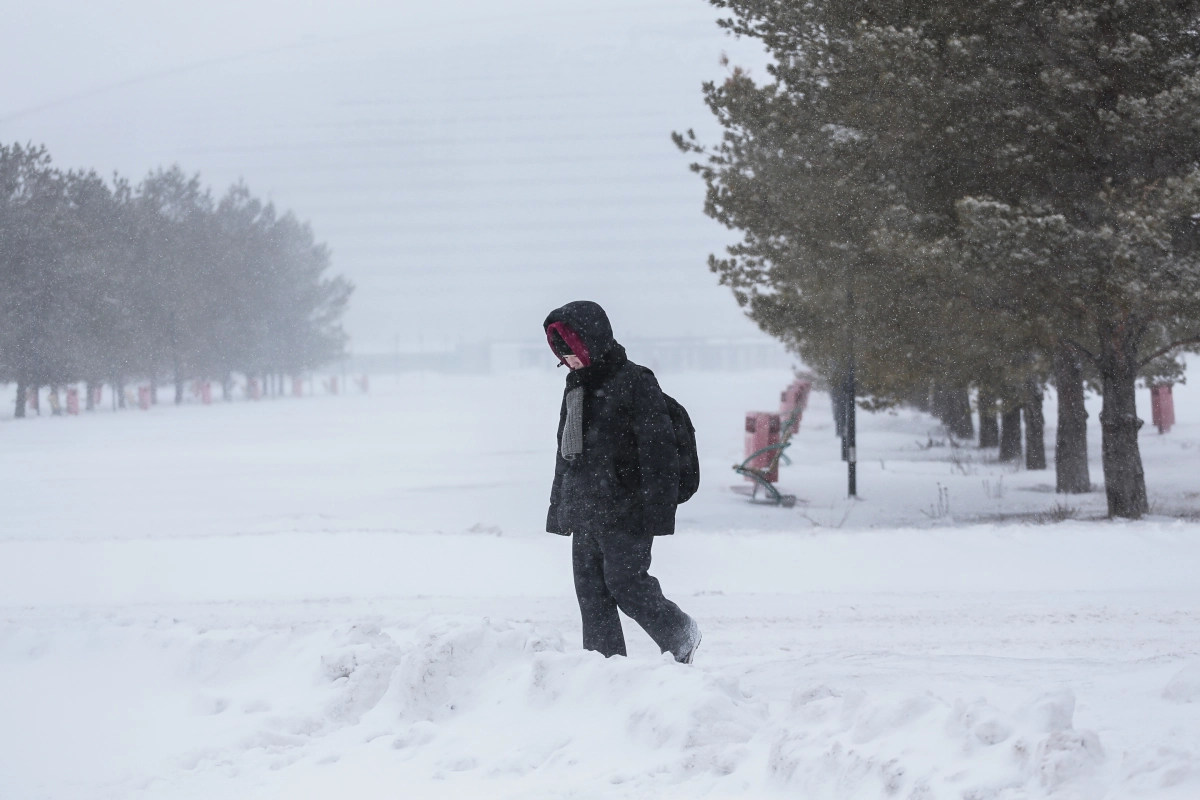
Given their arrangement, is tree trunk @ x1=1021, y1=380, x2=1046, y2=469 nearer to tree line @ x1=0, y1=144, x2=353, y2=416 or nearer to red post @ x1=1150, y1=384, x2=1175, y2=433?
red post @ x1=1150, y1=384, x2=1175, y2=433

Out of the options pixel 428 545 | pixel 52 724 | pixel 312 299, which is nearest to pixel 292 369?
pixel 312 299

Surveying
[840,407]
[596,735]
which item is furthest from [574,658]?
[840,407]

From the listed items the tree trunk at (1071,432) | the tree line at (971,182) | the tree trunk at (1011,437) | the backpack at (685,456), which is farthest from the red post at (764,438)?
the backpack at (685,456)

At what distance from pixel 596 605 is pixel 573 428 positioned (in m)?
0.82

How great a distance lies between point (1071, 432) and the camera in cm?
1426

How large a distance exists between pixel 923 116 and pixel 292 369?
217 feet

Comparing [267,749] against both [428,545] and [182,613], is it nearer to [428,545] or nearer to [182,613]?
[182,613]

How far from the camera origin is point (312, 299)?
74125mm

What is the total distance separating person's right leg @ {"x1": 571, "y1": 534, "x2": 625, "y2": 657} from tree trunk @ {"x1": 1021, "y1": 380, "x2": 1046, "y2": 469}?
13626 millimetres

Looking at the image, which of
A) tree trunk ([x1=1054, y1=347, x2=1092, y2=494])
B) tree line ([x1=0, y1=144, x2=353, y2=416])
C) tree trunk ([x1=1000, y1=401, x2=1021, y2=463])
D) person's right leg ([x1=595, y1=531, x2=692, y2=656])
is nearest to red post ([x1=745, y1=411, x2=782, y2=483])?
tree trunk ([x1=1054, y1=347, x2=1092, y2=494])

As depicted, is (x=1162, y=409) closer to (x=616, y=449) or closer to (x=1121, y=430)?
(x=1121, y=430)

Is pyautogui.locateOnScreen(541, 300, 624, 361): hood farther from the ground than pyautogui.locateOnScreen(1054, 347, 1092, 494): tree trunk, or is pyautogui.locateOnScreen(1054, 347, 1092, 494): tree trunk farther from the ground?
pyautogui.locateOnScreen(541, 300, 624, 361): hood

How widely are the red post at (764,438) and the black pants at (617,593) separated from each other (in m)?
9.21

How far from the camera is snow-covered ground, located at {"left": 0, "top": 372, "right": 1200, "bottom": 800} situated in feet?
11.0
